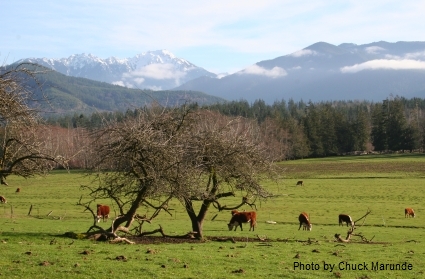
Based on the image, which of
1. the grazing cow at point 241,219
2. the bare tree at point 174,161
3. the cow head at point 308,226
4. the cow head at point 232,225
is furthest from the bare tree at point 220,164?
the cow head at point 308,226

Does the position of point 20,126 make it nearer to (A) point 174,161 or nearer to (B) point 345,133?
(A) point 174,161

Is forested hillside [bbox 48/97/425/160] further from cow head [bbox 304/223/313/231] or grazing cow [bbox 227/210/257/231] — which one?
grazing cow [bbox 227/210/257/231]

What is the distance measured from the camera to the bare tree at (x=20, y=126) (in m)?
13.9

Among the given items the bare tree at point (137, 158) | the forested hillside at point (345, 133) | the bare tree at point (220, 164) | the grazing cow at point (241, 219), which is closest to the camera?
the bare tree at point (137, 158)

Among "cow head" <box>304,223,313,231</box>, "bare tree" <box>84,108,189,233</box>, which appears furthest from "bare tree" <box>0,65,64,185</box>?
"cow head" <box>304,223,313,231</box>

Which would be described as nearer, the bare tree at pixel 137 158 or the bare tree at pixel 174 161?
the bare tree at pixel 137 158

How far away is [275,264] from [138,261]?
4.29 metres

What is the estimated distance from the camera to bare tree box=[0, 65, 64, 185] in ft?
45.6

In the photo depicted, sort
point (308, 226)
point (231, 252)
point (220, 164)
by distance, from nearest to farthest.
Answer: point (231, 252), point (220, 164), point (308, 226)

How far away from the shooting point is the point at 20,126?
14.9 m

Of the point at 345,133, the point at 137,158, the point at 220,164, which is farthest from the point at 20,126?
the point at 345,133

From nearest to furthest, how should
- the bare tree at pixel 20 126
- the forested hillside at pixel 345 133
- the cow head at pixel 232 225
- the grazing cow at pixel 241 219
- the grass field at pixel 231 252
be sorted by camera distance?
the grass field at pixel 231 252
the bare tree at pixel 20 126
the grazing cow at pixel 241 219
the cow head at pixel 232 225
the forested hillside at pixel 345 133

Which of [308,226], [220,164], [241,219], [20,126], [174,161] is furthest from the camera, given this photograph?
[308,226]

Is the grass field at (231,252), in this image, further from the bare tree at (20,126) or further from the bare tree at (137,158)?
the bare tree at (20,126)
